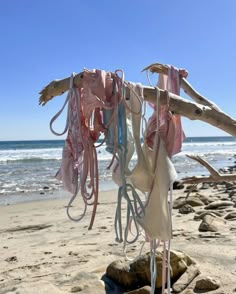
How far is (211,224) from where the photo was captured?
563 cm

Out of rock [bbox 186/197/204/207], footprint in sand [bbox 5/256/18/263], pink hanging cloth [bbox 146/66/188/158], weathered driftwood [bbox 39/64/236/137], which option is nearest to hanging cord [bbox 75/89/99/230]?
weathered driftwood [bbox 39/64/236/137]

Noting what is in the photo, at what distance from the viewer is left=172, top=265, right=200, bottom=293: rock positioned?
11.3 feet

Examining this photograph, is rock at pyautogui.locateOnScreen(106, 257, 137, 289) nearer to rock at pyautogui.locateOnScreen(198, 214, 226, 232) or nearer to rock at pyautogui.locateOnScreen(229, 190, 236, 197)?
rock at pyautogui.locateOnScreen(198, 214, 226, 232)

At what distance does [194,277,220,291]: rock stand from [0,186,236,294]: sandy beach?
56 millimetres

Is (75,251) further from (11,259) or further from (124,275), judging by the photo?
(124,275)

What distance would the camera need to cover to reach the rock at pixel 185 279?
3459 mm

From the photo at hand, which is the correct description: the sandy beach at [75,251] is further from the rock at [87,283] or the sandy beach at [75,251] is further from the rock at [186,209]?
the rock at [186,209]

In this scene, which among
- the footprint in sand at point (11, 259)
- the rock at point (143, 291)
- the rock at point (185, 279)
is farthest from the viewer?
the footprint in sand at point (11, 259)

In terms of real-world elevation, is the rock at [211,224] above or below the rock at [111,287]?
above

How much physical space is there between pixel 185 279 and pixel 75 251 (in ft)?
6.00

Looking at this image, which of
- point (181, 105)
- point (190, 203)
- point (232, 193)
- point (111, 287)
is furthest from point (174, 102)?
point (232, 193)

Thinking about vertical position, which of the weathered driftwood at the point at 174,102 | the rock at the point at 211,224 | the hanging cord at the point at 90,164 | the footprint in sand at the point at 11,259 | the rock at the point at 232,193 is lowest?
the footprint in sand at the point at 11,259

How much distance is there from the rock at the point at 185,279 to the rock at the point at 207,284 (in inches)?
4.3

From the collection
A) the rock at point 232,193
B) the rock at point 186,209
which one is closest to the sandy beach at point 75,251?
the rock at point 186,209
